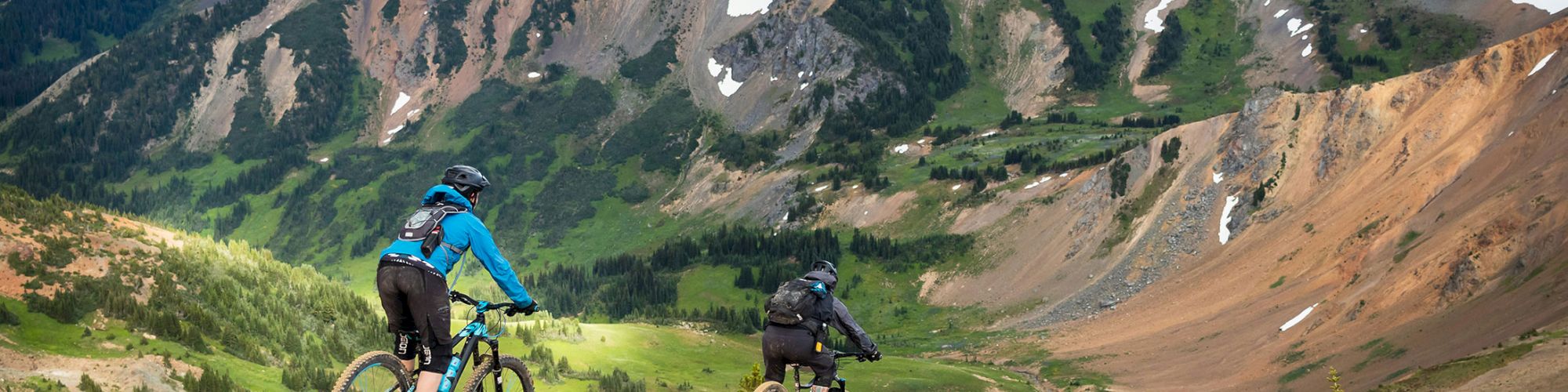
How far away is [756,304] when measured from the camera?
136250 mm

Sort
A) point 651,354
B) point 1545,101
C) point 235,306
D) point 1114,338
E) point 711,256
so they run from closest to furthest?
point 235,306 → point 651,354 → point 1545,101 → point 1114,338 → point 711,256

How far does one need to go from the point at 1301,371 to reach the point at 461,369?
59.2 metres

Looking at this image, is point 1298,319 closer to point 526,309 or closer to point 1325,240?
point 1325,240

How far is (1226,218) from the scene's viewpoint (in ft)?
343

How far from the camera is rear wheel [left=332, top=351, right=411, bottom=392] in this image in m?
15.3

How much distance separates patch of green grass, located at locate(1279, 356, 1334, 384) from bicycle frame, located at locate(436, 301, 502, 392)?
186 ft

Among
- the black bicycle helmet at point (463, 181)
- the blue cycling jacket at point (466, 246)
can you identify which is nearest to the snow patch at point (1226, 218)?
the black bicycle helmet at point (463, 181)

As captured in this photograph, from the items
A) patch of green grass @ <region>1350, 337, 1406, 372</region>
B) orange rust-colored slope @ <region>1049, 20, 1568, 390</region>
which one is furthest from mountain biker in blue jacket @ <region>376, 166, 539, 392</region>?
patch of green grass @ <region>1350, 337, 1406, 372</region>

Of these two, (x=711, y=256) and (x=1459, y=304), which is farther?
(x=711, y=256)

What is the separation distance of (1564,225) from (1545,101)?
26.6m

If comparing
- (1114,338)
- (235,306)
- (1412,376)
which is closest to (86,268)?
(235,306)

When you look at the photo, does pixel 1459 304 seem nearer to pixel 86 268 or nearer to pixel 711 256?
pixel 86 268

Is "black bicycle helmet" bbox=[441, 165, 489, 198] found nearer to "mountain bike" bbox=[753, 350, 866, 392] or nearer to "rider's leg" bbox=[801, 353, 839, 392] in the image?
"mountain bike" bbox=[753, 350, 866, 392]

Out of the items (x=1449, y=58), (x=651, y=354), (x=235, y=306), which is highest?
(x=1449, y=58)
